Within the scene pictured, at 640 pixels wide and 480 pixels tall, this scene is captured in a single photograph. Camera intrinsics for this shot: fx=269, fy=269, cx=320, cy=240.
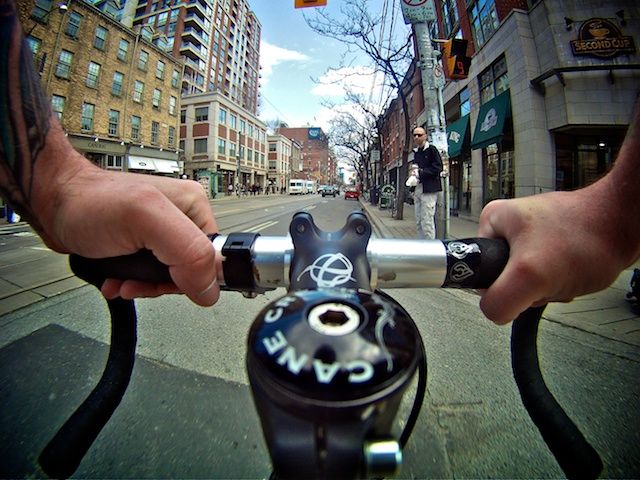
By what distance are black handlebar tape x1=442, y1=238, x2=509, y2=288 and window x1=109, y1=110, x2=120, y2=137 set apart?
89.0 feet

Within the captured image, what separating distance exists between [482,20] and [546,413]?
14.6m

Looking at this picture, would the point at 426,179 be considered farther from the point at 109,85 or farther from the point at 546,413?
the point at 109,85

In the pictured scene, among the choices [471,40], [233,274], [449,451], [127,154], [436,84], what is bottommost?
[449,451]

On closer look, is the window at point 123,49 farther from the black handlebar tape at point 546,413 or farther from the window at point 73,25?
the black handlebar tape at point 546,413

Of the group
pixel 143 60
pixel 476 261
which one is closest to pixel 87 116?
pixel 143 60

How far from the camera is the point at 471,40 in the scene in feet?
37.4

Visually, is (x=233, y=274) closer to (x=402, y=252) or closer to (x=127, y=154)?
(x=402, y=252)

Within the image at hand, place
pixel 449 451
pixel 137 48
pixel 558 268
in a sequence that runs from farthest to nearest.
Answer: pixel 137 48 < pixel 449 451 < pixel 558 268

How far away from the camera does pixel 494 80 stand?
10125mm

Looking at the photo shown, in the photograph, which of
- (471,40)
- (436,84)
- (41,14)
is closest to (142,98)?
(41,14)

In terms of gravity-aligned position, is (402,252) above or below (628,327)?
above

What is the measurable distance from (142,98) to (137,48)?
367 centimetres

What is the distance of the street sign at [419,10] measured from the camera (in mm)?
5309

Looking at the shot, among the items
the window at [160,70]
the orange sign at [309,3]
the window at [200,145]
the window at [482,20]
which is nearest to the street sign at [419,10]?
the orange sign at [309,3]
